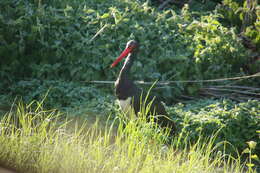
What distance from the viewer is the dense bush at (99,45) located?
275 inches

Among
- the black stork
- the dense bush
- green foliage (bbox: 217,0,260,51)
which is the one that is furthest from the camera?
green foliage (bbox: 217,0,260,51)

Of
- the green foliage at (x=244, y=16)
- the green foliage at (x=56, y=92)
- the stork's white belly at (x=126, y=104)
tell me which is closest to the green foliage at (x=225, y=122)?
the stork's white belly at (x=126, y=104)

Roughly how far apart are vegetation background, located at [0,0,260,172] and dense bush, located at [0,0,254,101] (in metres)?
0.01

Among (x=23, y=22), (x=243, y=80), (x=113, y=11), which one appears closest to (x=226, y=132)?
(x=243, y=80)

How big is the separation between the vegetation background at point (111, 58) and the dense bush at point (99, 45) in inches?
0.6

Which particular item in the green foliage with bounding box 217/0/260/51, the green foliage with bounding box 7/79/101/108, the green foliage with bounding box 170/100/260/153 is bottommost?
the green foliage with bounding box 170/100/260/153

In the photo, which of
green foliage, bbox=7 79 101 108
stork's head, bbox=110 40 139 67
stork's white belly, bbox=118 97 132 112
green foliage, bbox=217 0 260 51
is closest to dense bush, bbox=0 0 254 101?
green foliage, bbox=7 79 101 108

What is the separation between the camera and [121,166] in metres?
3.72

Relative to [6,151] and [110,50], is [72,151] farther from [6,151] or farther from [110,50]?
[110,50]

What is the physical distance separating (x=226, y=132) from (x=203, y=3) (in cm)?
484

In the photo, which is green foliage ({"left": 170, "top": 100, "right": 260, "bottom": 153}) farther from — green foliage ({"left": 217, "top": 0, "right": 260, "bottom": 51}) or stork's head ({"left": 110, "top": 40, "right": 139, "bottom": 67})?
green foliage ({"left": 217, "top": 0, "right": 260, "bottom": 51})

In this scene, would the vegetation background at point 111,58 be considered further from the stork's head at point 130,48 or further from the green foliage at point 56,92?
the stork's head at point 130,48

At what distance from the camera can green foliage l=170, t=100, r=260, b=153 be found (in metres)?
5.78

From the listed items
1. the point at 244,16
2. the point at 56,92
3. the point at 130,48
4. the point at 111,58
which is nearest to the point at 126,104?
the point at 130,48
